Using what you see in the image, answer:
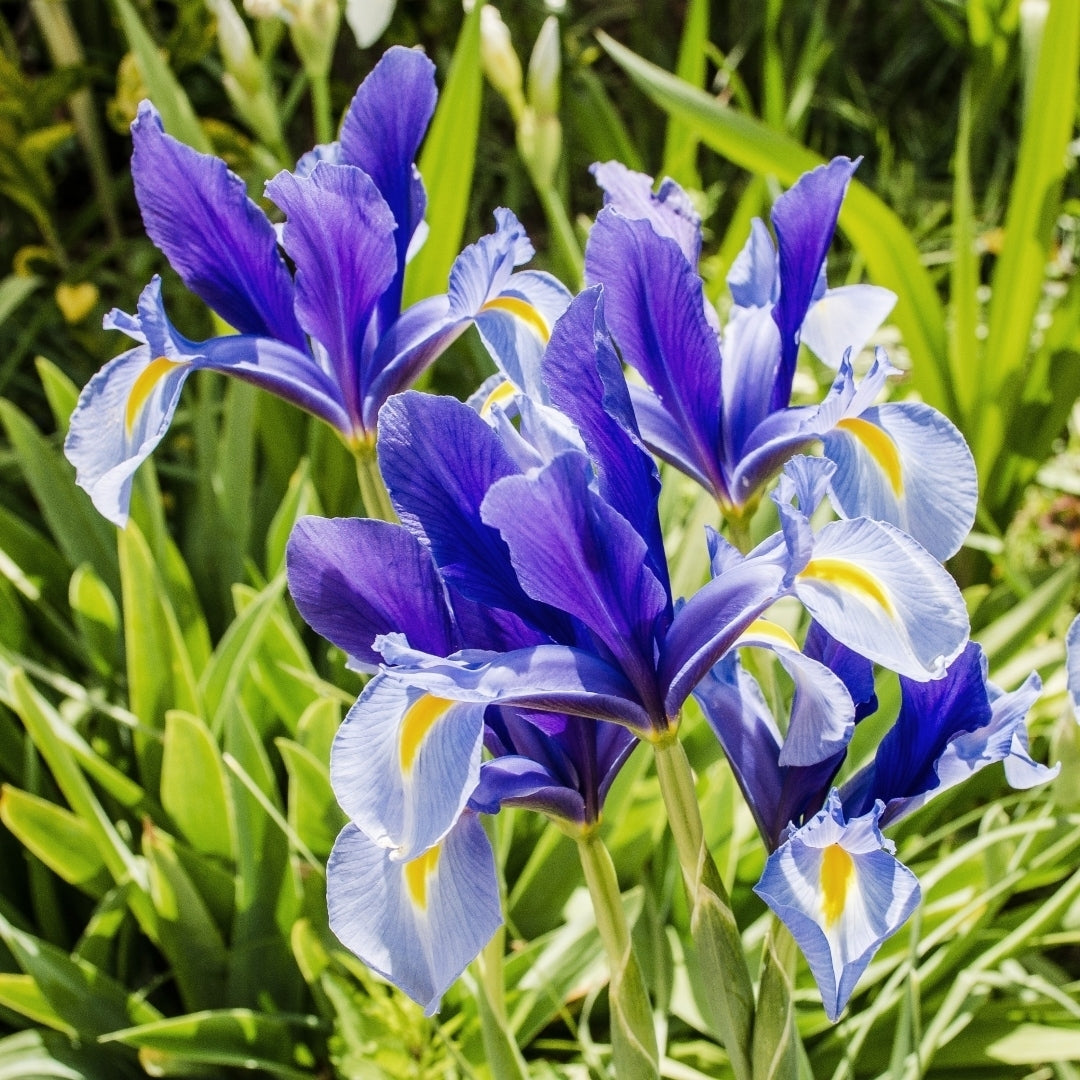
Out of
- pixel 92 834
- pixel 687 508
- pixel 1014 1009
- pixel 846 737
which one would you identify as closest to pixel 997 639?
pixel 1014 1009

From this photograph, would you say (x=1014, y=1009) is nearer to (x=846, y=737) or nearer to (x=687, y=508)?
(x=846, y=737)

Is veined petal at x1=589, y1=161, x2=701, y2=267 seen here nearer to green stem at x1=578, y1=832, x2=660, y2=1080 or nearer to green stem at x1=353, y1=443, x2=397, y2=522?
green stem at x1=353, y1=443, x2=397, y2=522

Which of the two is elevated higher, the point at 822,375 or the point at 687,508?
the point at 822,375

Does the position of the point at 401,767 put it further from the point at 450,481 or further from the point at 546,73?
the point at 546,73

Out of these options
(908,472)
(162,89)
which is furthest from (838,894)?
(162,89)

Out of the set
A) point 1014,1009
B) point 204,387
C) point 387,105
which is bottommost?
point 1014,1009

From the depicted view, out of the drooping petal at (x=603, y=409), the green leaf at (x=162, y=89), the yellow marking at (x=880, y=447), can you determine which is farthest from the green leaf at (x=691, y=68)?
the drooping petal at (x=603, y=409)

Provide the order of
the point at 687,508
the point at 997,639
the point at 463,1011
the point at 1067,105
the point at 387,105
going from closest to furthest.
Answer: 1. the point at 387,105
2. the point at 463,1011
3. the point at 997,639
4. the point at 1067,105
5. the point at 687,508

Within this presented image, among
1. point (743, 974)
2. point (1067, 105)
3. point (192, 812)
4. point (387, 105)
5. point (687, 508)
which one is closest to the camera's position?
point (743, 974)

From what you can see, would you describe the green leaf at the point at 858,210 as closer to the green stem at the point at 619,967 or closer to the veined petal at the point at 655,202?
the veined petal at the point at 655,202
